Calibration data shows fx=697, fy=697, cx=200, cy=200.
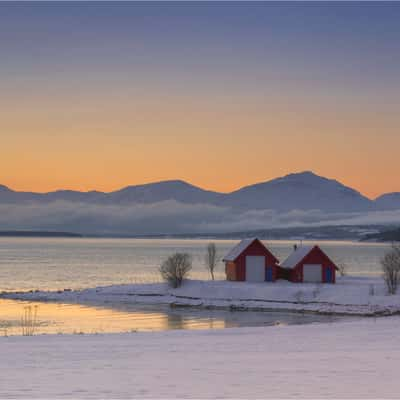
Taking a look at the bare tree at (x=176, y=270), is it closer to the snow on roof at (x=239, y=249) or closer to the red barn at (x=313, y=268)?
the snow on roof at (x=239, y=249)

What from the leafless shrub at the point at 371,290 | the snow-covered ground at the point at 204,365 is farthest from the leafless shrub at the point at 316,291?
the snow-covered ground at the point at 204,365

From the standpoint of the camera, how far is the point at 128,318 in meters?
45.4

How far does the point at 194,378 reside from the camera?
602 inches

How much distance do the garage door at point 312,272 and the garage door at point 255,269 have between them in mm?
3613

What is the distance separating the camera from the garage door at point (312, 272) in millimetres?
57469

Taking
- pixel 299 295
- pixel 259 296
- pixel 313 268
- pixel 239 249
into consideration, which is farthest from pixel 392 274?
pixel 239 249

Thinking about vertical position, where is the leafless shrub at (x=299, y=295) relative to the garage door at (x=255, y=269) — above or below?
below

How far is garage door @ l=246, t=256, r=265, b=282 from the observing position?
58844 mm

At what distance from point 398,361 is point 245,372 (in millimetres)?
4222

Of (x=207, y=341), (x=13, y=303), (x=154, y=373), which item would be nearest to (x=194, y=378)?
(x=154, y=373)

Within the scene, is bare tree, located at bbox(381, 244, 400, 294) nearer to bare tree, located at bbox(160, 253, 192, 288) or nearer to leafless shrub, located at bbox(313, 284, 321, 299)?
leafless shrub, located at bbox(313, 284, 321, 299)

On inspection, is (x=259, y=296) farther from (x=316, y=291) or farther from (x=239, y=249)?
(x=239, y=249)

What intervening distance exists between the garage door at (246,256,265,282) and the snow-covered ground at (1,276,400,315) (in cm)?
183

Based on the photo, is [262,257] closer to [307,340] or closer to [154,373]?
[307,340]
